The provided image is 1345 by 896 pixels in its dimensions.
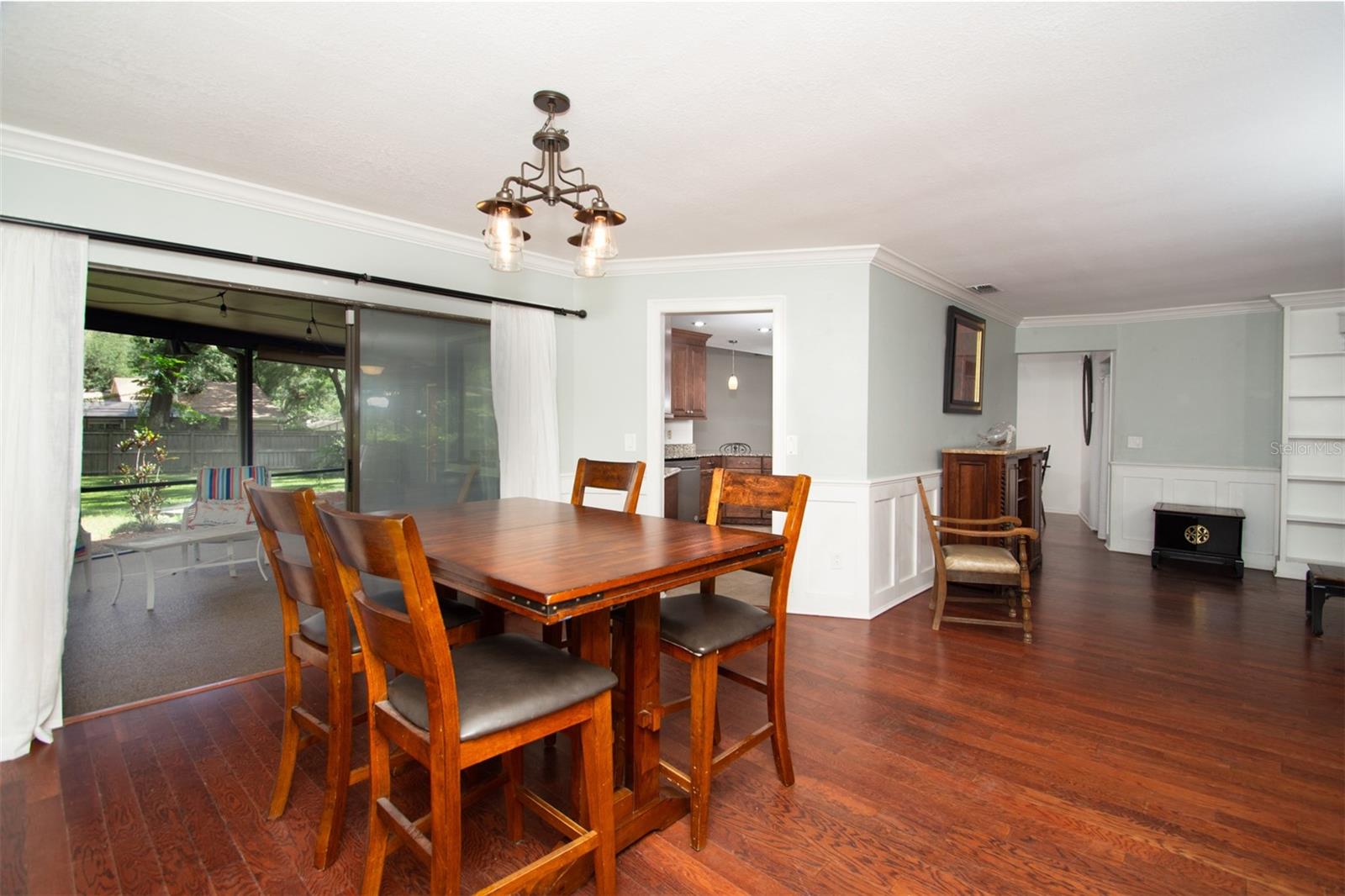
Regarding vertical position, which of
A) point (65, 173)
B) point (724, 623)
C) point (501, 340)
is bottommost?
point (724, 623)

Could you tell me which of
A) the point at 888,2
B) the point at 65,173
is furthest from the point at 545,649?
the point at 65,173

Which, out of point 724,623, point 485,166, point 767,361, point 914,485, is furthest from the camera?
point 767,361

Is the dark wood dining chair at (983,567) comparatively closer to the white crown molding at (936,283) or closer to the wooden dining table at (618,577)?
the white crown molding at (936,283)

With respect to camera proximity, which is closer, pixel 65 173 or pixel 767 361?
pixel 65 173

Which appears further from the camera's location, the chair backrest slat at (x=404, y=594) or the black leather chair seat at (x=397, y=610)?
the black leather chair seat at (x=397, y=610)

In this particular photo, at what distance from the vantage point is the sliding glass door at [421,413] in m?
3.40

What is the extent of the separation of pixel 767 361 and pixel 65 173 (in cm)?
773

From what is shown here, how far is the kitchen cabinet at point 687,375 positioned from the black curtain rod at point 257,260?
3.03 metres

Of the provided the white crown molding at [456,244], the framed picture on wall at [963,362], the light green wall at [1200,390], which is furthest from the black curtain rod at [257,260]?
the light green wall at [1200,390]

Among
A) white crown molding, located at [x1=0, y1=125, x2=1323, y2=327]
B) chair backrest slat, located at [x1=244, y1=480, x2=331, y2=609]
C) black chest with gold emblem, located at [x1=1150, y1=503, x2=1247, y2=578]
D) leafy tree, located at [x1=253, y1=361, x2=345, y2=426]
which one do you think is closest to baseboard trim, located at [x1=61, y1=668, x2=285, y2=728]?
chair backrest slat, located at [x1=244, y1=480, x2=331, y2=609]

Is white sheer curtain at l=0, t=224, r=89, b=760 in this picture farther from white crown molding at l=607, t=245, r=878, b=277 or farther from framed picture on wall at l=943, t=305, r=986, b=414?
framed picture on wall at l=943, t=305, r=986, b=414

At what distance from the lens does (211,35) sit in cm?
181

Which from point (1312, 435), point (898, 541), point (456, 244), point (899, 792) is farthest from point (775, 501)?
point (1312, 435)

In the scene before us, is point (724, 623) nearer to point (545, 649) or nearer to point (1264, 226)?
point (545, 649)
